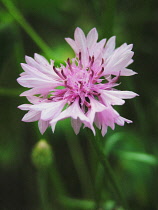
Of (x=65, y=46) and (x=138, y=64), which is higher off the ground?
(x=65, y=46)

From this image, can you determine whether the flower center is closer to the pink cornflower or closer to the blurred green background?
the pink cornflower

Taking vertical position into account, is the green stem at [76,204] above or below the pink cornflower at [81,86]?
below

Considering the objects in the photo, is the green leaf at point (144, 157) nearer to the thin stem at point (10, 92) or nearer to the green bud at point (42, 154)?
the green bud at point (42, 154)

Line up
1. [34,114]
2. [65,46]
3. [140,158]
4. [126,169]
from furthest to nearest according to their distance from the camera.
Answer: [65,46]
[126,169]
[140,158]
[34,114]

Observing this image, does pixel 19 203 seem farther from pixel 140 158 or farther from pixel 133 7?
pixel 133 7

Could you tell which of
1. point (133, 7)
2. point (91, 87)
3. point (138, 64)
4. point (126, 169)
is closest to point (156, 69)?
point (138, 64)

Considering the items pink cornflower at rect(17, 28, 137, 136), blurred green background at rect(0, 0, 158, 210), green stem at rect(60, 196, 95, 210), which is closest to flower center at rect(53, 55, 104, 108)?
pink cornflower at rect(17, 28, 137, 136)

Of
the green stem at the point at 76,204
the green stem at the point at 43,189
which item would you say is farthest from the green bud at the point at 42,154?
the green stem at the point at 76,204

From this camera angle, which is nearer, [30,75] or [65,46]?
[30,75]
